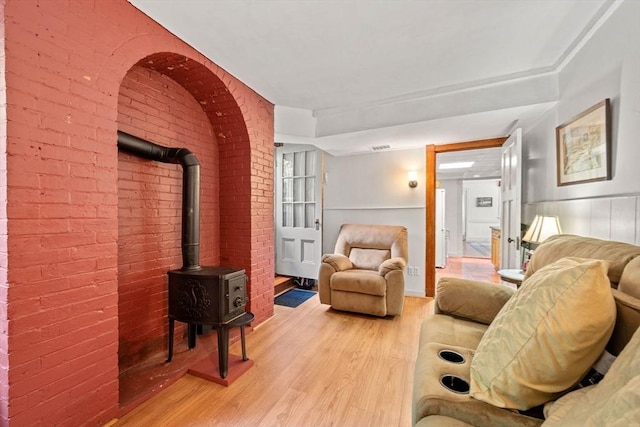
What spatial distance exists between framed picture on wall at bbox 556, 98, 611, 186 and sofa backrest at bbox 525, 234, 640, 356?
22.7 inches

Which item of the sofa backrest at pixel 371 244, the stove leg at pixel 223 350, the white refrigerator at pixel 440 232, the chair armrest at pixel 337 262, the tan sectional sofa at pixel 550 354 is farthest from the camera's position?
the white refrigerator at pixel 440 232

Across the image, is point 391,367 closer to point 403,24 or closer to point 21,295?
point 21,295

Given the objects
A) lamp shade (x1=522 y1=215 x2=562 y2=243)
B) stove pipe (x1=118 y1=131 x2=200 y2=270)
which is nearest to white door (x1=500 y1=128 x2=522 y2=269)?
lamp shade (x1=522 y1=215 x2=562 y2=243)

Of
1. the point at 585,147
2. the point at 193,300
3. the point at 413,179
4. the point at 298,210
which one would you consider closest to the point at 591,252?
the point at 585,147

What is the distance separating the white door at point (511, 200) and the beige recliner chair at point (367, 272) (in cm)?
110

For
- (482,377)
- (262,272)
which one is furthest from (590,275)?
(262,272)

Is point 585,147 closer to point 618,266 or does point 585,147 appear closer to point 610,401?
point 618,266

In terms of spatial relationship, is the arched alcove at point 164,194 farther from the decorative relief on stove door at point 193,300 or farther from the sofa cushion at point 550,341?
the sofa cushion at point 550,341

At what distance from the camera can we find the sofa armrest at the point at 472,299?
1692 millimetres

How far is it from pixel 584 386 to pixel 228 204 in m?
2.67

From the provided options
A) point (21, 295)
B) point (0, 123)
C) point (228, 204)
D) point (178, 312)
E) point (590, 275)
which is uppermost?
point (0, 123)

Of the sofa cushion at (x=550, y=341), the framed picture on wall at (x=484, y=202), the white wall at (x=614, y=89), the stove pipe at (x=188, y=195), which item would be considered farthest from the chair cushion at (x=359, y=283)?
the framed picture on wall at (x=484, y=202)

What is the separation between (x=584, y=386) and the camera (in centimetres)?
87

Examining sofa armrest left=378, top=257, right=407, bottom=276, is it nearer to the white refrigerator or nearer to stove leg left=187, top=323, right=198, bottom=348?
stove leg left=187, top=323, right=198, bottom=348
